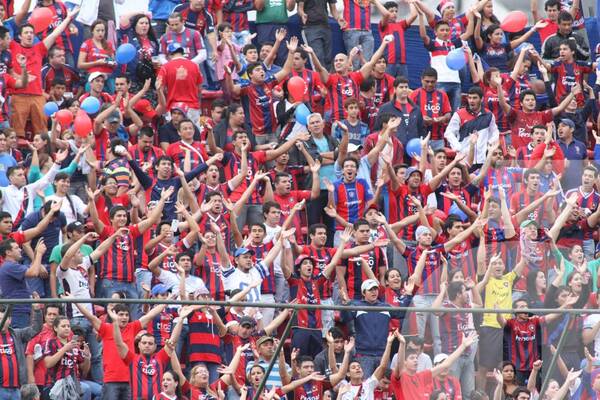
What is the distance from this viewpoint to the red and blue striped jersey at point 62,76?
749 inches

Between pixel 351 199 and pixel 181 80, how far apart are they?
2.41 metres

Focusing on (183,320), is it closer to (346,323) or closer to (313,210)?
(346,323)

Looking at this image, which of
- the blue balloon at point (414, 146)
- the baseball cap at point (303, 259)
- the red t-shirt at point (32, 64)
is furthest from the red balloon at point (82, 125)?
the blue balloon at point (414, 146)

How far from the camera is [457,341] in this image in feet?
38.0

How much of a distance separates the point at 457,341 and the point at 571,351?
0.79 meters

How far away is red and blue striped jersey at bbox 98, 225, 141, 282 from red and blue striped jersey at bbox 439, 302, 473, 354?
5176mm

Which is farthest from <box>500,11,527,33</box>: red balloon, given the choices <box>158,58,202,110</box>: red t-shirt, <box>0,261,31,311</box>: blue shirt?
<box>0,261,31,311</box>: blue shirt

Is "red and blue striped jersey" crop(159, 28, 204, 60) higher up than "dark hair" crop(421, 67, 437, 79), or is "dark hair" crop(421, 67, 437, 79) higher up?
"red and blue striped jersey" crop(159, 28, 204, 60)

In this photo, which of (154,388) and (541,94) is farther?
(541,94)

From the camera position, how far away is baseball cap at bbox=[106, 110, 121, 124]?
18344 millimetres

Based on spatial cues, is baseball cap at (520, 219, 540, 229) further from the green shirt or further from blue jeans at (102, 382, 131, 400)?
blue jeans at (102, 382, 131, 400)

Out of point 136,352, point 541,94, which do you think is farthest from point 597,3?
point 136,352

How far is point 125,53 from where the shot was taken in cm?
1916

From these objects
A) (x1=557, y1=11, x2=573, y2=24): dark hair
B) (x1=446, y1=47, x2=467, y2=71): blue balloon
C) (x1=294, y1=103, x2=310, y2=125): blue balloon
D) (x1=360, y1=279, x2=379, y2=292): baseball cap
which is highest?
(x1=557, y1=11, x2=573, y2=24): dark hair
